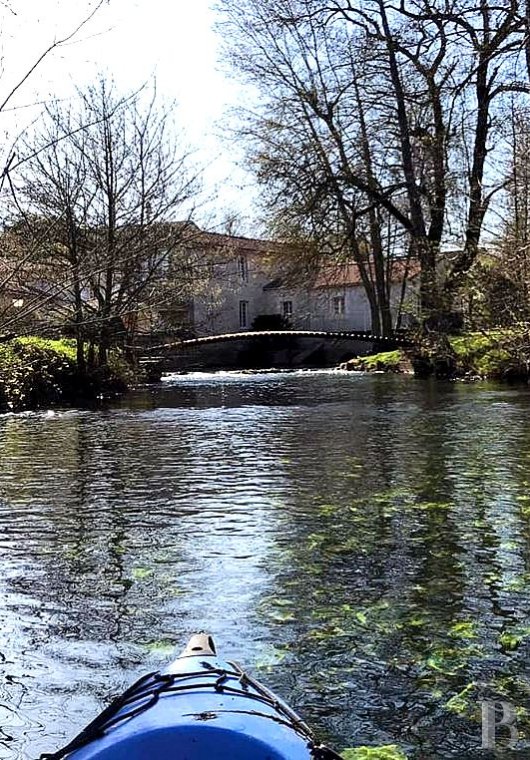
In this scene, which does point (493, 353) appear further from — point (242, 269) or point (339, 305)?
point (339, 305)

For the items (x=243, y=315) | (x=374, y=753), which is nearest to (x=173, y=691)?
(x=374, y=753)

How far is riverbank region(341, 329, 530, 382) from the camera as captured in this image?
20.5 meters

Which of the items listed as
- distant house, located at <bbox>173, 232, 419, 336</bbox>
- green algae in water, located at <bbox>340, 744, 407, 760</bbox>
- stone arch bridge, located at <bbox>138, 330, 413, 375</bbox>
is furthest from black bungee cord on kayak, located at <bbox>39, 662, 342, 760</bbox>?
stone arch bridge, located at <bbox>138, 330, 413, 375</bbox>

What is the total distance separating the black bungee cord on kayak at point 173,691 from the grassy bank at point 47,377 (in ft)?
46.8

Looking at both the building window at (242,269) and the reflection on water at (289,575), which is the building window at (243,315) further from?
the reflection on water at (289,575)

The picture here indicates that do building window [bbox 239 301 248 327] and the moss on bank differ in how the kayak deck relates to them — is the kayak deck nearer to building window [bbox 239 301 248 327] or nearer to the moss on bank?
the moss on bank

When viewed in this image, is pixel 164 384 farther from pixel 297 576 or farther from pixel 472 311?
pixel 297 576

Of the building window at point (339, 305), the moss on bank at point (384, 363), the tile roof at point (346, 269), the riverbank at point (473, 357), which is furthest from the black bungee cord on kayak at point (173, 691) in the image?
the building window at point (339, 305)

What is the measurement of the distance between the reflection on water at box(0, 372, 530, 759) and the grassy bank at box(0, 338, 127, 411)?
6.20 metres

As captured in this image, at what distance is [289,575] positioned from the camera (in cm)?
555

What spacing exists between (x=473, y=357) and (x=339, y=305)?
91.9 feet

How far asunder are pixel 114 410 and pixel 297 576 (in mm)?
11750

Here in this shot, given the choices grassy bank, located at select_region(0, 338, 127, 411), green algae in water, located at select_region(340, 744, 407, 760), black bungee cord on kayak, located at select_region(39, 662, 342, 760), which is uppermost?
grassy bank, located at select_region(0, 338, 127, 411)

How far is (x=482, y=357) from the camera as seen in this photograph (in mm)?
22328
